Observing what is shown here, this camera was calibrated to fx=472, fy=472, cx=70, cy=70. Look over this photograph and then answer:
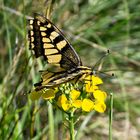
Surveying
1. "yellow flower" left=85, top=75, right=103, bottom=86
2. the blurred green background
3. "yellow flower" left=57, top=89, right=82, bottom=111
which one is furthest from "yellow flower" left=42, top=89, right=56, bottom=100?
the blurred green background

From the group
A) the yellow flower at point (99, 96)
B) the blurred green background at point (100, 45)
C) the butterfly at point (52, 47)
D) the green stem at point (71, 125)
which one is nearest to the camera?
the green stem at point (71, 125)

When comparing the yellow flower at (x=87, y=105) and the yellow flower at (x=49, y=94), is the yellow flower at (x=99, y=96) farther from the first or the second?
the yellow flower at (x=49, y=94)

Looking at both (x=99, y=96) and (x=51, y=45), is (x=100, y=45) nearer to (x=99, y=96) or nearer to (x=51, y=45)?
(x=51, y=45)

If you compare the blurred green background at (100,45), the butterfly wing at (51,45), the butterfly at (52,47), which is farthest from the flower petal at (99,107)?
the blurred green background at (100,45)

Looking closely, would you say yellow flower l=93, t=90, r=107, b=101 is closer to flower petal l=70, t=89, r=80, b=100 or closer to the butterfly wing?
flower petal l=70, t=89, r=80, b=100

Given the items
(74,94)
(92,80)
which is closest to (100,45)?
(92,80)

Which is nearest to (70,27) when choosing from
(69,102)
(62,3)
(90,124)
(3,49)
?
(62,3)
